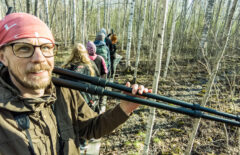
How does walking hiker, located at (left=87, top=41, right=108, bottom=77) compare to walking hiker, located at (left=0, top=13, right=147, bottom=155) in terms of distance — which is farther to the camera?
walking hiker, located at (left=87, top=41, right=108, bottom=77)

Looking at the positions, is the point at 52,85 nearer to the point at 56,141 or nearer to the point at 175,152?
the point at 56,141

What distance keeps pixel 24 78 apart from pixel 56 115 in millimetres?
376

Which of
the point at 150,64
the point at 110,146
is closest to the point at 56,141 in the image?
the point at 110,146

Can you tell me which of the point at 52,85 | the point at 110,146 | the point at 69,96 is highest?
the point at 52,85

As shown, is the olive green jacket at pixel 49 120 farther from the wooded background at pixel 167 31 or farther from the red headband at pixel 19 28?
the wooded background at pixel 167 31

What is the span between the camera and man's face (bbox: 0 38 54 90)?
3.48 feet

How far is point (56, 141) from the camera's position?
118 cm

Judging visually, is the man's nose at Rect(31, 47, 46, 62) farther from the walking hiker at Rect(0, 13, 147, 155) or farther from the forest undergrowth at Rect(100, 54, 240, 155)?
the forest undergrowth at Rect(100, 54, 240, 155)

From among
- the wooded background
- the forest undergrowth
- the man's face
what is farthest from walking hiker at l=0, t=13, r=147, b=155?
the forest undergrowth

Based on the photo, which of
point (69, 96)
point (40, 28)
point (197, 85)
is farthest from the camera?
point (197, 85)

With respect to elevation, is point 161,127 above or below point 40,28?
below

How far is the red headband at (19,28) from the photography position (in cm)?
105

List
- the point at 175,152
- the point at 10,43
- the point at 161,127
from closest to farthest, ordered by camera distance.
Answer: the point at 10,43
the point at 175,152
the point at 161,127

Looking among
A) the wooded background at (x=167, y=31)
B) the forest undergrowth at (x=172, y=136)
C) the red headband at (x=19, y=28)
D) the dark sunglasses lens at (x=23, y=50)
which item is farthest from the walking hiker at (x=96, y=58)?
the dark sunglasses lens at (x=23, y=50)
